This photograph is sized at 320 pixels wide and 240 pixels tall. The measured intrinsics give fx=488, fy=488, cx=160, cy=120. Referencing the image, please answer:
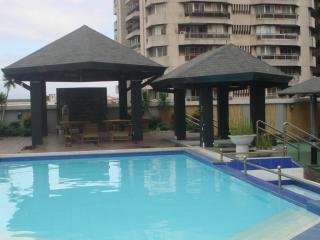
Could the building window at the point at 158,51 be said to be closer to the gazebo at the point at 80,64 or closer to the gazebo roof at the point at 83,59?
the gazebo at the point at 80,64

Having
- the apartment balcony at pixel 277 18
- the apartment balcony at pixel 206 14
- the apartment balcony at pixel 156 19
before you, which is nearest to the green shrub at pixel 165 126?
the apartment balcony at pixel 156 19

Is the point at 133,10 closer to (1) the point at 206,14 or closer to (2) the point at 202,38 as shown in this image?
(1) the point at 206,14

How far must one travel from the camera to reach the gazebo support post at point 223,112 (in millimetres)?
22594

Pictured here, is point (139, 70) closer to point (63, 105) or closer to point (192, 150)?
point (192, 150)

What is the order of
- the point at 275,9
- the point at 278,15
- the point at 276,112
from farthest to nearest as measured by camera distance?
the point at 275,9, the point at 278,15, the point at 276,112

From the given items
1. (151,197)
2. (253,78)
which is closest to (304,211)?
(151,197)

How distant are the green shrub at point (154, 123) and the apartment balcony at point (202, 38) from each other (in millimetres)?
26089

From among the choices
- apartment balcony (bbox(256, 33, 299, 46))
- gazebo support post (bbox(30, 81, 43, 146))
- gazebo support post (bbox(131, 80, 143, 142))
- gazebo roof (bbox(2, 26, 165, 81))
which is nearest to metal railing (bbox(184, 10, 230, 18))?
apartment balcony (bbox(256, 33, 299, 46))

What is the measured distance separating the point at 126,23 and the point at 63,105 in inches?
1947

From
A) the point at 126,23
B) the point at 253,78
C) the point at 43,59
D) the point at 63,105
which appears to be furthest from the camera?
the point at 126,23

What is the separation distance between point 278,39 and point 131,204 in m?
53.9

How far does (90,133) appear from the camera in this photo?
21.2 meters

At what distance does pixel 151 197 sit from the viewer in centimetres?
1066

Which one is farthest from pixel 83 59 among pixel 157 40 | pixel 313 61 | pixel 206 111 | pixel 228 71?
pixel 313 61
